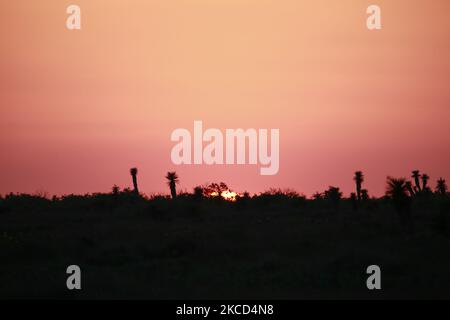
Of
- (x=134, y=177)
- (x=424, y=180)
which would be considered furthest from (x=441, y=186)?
(x=134, y=177)

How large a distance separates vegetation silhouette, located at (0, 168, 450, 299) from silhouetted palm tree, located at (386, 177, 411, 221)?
0.20 ft

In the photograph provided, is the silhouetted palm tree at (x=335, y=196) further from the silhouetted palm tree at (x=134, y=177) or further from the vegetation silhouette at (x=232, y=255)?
the silhouetted palm tree at (x=134, y=177)

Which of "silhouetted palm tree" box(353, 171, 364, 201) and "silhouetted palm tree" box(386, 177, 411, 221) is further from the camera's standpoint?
"silhouetted palm tree" box(353, 171, 364, 201)

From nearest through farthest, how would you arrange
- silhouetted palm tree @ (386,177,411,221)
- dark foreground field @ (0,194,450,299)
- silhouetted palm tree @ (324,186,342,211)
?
dark foreground field @ (0,194,450,299) < silhouetted palm tree @ (386,177,411,221) < silhouetted palm tree @ (324,186,342,211)

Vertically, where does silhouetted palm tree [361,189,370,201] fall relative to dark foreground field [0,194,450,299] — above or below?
above

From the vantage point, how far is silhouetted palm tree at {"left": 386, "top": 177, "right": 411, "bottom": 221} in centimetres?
4772

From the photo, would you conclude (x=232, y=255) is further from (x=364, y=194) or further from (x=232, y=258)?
(x=364, y=194)

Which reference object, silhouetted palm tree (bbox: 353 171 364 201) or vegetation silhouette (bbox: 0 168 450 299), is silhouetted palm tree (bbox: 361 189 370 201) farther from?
vegetation silhouette (bbox: 0 168 450 299)

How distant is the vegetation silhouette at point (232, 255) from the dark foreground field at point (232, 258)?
0.04 m

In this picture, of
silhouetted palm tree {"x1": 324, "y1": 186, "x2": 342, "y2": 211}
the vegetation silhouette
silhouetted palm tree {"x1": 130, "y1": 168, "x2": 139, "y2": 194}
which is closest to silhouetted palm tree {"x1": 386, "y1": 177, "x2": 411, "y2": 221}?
the vegetation silhouette

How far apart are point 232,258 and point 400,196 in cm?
1438

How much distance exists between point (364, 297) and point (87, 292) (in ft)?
28.1

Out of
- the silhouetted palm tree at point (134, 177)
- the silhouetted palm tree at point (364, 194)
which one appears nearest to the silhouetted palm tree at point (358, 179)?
the silhouetted palm tree at point (364, 194)

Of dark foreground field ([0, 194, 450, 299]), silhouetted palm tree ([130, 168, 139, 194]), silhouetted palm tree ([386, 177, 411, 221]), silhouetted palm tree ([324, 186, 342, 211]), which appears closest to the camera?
dark foreground field ([0, 194, 450, 299])
